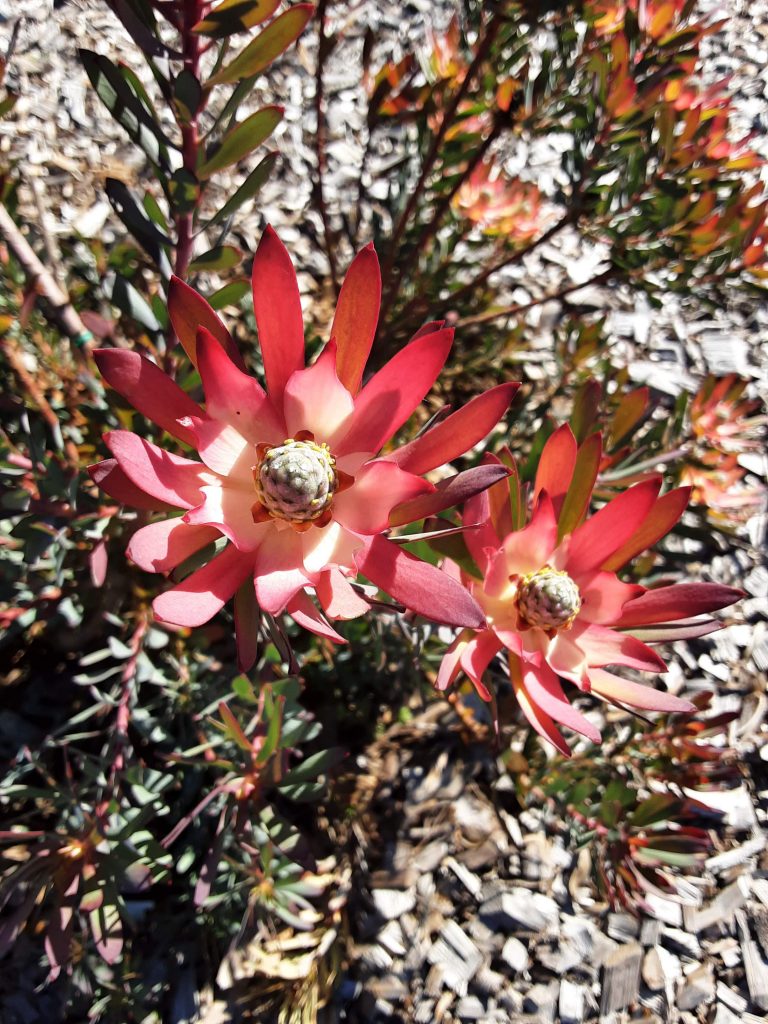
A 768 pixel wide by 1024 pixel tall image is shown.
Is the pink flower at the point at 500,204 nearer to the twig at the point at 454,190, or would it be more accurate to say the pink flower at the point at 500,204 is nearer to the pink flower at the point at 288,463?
the twig at the point at 454,190

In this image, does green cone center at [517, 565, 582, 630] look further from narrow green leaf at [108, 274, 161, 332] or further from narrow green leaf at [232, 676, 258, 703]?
narrow green leaf at [108, 274, 161, 332]

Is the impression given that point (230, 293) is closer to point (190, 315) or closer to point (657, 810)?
point (190, 315)

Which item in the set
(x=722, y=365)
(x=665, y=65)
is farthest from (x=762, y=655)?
(x=665, y=65)

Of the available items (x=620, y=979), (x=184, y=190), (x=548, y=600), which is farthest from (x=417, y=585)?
(x=620, y=979)

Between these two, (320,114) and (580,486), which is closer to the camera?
(580,486)

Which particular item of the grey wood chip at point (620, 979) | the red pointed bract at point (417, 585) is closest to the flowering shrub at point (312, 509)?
the red pointed bract at point (417, 585)

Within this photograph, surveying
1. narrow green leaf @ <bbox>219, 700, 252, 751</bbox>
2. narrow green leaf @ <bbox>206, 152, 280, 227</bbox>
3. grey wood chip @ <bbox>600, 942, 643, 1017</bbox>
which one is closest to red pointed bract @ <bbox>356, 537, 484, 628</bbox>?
narrow green leaf @ <bbox>219, 700, 252, 751</bbox>
